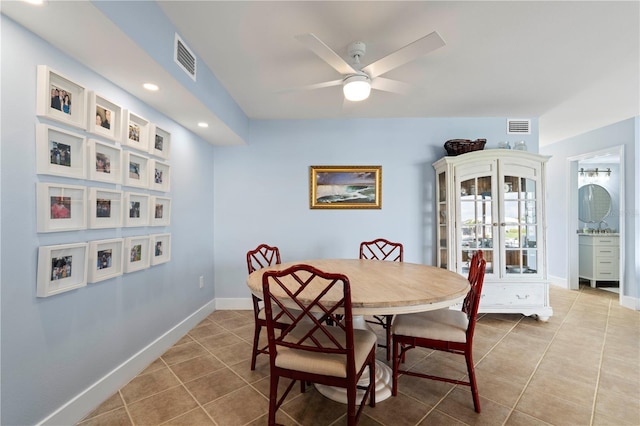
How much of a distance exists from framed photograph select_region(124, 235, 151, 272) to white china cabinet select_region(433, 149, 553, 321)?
9.83 ft

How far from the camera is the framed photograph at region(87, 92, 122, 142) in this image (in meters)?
1.63

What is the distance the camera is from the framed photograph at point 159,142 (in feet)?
7.18

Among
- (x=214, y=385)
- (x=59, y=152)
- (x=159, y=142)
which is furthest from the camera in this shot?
(x=159, y=142)

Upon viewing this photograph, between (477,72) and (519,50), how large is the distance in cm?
34

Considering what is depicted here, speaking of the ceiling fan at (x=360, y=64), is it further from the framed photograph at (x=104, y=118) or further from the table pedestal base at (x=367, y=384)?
the table pedestal base at (x=367, y=384)

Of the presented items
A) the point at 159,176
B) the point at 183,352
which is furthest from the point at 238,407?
the point at 159,176

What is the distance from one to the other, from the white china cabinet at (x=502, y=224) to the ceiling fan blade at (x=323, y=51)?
187cm

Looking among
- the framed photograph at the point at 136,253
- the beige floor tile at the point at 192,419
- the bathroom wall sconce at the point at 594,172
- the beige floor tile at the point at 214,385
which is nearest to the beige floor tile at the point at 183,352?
the beige floor tile at the point at 214,385

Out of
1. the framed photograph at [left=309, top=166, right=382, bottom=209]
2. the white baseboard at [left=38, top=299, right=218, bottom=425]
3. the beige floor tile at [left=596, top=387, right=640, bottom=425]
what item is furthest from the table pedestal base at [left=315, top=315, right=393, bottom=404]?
the framed photograph at [left=309, top=166, right=382, bottom=209]

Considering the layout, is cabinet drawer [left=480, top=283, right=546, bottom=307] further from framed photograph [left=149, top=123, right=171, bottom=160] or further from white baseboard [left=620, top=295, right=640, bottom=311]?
framed photograph [left=149, top=123, right=171, bottom=160]

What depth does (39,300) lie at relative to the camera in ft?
4.53

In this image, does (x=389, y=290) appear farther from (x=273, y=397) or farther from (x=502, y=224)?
(x=502, y=224)

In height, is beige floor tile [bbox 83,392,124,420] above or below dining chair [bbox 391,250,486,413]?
below

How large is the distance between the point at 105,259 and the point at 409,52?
2277 mm
